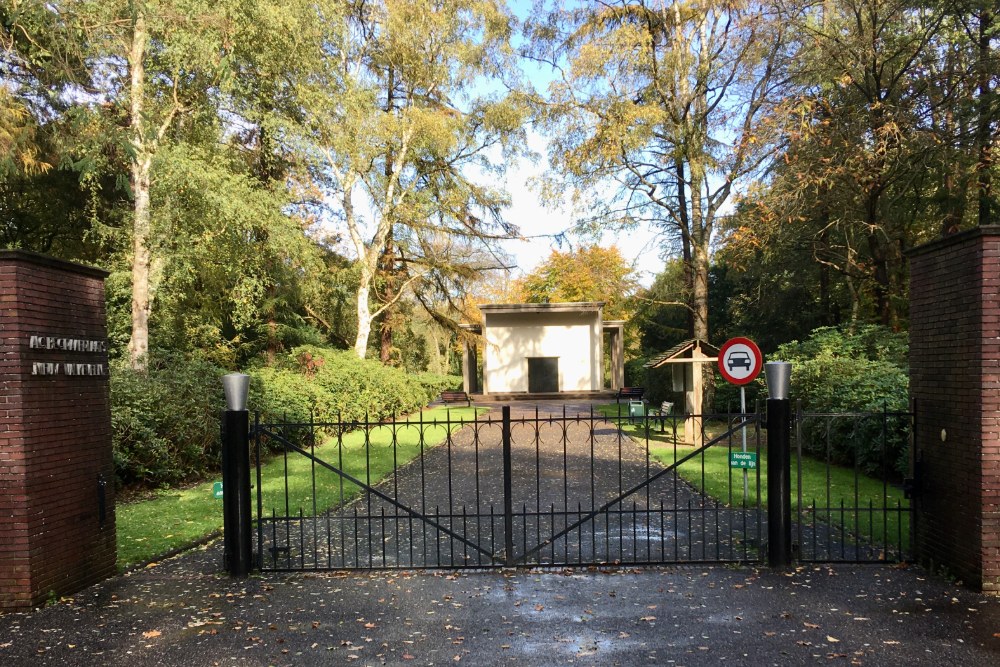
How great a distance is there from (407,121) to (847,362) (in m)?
16.0

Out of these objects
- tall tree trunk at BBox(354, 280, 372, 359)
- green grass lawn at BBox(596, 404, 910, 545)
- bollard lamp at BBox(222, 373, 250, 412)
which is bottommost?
green grass lawn at BBox(596, 404, 910, 545)

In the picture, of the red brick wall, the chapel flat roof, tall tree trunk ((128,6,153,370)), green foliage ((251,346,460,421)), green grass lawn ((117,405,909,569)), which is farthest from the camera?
the chapel flat roof

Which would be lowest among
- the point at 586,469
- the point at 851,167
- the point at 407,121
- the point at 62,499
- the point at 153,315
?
the point at 586,469

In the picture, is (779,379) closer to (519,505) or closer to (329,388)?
(519,505)

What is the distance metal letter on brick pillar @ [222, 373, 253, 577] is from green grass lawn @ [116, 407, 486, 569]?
0.97 m

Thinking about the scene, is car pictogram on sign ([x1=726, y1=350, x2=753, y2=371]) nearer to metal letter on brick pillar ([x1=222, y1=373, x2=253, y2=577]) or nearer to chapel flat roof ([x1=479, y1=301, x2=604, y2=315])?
metal letter on brick pillar ([x1=222, y1=373, x2=253, y2=577])

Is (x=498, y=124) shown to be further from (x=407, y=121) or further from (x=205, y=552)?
(x=205, y=552)

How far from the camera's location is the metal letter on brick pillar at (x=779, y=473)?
6.42 meters

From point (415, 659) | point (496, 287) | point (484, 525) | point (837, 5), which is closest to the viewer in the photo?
point (415, 659)

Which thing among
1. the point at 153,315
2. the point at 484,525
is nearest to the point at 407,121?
the point at 153,315

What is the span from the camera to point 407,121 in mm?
23984

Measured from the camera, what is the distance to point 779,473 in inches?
253

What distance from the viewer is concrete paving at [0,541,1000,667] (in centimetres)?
460

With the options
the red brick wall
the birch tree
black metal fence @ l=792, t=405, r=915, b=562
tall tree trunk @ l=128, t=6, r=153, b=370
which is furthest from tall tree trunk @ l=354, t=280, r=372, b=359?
the red brick wall
